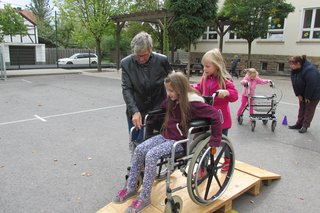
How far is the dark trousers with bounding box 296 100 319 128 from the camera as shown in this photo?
5.72 meters

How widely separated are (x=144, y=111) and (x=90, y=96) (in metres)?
7.05

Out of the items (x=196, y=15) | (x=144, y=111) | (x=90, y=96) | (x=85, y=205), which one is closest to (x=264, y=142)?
(x=144, y=111)

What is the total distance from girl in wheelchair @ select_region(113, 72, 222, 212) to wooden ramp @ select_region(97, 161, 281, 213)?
0.11 m

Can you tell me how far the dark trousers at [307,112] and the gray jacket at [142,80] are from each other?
3.98 meters

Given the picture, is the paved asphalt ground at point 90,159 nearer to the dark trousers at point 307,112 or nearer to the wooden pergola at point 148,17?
the dark trousers at point 307,112

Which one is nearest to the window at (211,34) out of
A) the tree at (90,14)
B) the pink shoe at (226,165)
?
the tree at (90,14)

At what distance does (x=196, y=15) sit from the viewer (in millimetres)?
13086

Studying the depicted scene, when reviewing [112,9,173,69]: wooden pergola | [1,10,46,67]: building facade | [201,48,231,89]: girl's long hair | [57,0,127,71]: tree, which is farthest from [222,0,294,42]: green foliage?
[1,10,46,67]: building facade

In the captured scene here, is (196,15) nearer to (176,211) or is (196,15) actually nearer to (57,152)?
(57,152)

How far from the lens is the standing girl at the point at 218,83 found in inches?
117

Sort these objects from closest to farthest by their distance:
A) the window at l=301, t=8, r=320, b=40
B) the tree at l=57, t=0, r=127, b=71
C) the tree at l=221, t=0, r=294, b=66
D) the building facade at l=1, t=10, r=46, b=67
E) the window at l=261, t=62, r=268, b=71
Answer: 1. the tree at l=221, t=0, r=294, b=66
2. the window at l=301, t=8, r=320, b=40
3. the tree at l=57, t=0, r=127, b=71
4. the window at l=261, t=62, r=268, b=71
5. the building facade at l=1, t=10, r=46, b=67

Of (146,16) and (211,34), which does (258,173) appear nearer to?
(146,16)

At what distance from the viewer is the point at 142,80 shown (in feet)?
9.57

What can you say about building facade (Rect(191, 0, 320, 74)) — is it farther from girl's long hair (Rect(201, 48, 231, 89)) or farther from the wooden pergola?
girl's long hair (Rect(201, 48, 231, 89))
